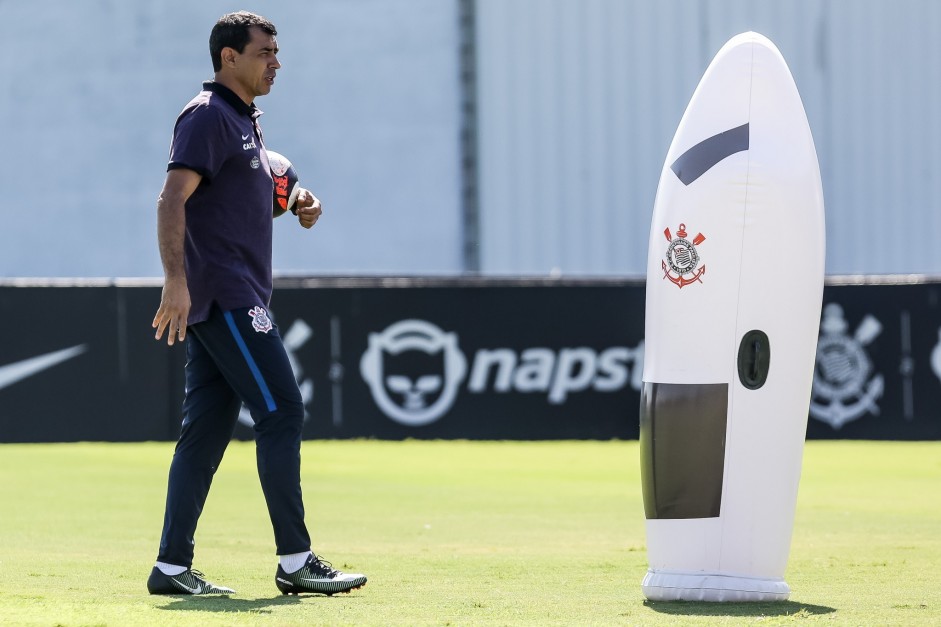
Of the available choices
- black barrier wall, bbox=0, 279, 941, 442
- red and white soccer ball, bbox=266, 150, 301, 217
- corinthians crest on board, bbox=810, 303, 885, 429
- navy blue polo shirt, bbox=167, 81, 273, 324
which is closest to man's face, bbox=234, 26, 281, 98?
navy blue polo shirt, bbox=167, 81, 273, 324

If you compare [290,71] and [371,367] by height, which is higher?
[290,71]

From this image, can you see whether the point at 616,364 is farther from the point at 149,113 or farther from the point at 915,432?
the point at 149,113

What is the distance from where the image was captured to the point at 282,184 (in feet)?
16.6

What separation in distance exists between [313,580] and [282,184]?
1.39m

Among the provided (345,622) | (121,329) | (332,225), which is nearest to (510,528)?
(345,622)

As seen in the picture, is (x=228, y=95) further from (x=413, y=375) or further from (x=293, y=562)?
(x=413, y=375)

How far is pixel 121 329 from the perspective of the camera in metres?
12.2

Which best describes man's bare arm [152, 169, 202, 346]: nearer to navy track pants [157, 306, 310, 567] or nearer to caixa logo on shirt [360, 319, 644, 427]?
navy track pants [157, 306, 310, 567]

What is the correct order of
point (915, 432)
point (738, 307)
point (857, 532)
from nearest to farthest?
point (738, 307), point (857, 532), point (915, 432)

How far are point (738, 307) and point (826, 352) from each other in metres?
8.02

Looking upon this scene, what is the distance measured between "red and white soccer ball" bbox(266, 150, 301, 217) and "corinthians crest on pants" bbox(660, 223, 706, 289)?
4.56 ft

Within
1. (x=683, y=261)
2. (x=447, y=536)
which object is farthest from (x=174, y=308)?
(x=447, y=536)

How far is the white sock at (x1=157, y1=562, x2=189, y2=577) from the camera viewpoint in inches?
181

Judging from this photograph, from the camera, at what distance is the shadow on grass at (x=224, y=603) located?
13.4 feet
